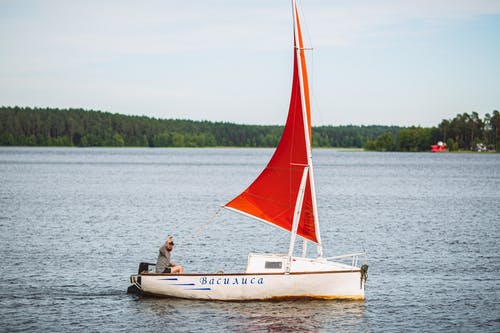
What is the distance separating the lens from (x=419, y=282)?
35.7 metres

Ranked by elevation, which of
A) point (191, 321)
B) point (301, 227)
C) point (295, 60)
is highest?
point (295, 60)

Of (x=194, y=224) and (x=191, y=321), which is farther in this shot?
(x=194, y=224)

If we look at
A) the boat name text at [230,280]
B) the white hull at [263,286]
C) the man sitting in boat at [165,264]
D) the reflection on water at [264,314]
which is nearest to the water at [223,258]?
the reflection on water at [264,314]

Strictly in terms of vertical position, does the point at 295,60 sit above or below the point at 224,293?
above

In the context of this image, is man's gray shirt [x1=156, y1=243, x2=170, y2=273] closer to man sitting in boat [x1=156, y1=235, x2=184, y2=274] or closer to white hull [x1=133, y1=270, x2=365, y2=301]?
man sitting in boat [x1=156, y1=235, x2=184, y2=274]

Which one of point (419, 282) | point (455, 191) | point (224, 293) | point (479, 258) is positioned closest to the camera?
point (224, 293)

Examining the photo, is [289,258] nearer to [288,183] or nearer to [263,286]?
[263,286]

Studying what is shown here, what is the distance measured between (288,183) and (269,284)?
4142 millimetres

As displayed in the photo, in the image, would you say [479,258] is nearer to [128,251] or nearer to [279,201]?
[279,201]

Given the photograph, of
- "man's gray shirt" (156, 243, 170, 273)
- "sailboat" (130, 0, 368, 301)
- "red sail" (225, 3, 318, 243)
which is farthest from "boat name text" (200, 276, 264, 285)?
"red sail" (225, 3, 318, 243)

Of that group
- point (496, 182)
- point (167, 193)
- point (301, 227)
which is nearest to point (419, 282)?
point (301, 227)

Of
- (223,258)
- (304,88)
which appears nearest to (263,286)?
(304,88)

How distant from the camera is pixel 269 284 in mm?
29125

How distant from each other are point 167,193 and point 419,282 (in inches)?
2439
